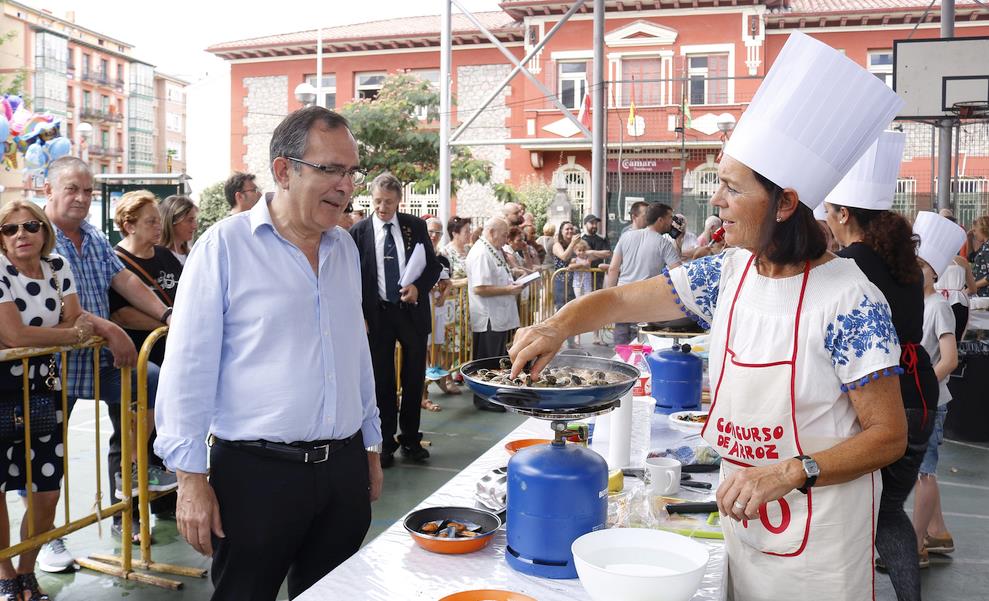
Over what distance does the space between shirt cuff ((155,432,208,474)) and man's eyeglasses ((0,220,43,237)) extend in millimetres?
1828

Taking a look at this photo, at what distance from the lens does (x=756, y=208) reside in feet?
6.23

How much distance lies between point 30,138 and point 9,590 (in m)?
11.0

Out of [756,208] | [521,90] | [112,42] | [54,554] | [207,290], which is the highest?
[112,42]

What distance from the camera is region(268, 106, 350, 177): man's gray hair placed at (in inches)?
86.7

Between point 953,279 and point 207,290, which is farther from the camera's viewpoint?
point 953,279

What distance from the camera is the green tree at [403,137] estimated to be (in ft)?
71.3

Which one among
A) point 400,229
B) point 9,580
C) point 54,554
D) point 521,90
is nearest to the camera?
point 9,580

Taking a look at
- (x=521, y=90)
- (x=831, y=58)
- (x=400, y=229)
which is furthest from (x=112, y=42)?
(x=831, y=58)

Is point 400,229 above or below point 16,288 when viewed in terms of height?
above

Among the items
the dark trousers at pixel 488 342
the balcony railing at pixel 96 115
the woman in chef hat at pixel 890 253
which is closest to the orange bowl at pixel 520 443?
the woman in chef hat at pixel 890 253

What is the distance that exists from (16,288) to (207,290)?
72.8 inches

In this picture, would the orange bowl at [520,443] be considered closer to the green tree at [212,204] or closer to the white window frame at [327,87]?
the green tree at [212,204]

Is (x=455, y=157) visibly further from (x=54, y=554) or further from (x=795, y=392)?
(x=795, y=392)

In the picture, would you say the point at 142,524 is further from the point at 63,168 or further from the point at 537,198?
the point at 537,198
